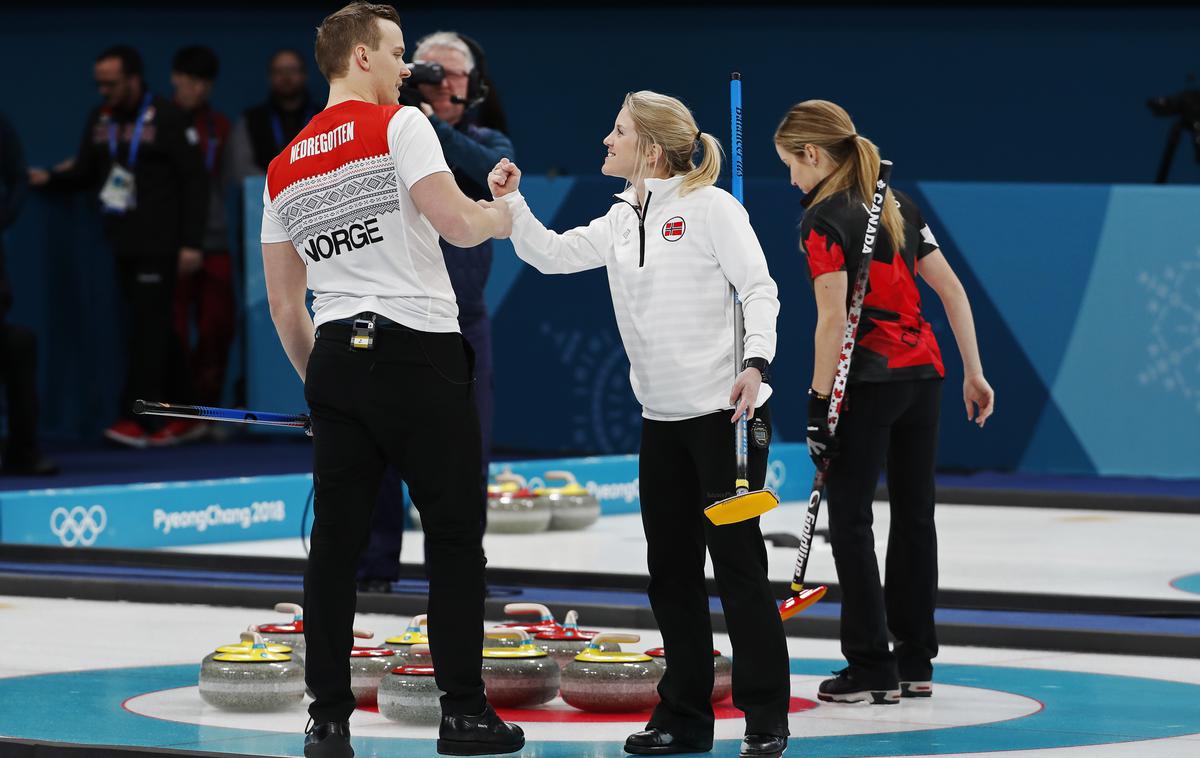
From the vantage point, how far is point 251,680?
5.02 metres

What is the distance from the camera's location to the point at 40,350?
12.8 m

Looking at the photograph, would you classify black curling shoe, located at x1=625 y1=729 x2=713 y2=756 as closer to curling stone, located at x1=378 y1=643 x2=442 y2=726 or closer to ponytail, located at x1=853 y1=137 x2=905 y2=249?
curling stone, located at x1=378 y1=643 x2=442 y2=726

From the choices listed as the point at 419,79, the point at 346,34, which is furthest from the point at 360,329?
the point at 419,79

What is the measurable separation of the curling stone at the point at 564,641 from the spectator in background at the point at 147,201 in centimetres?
658

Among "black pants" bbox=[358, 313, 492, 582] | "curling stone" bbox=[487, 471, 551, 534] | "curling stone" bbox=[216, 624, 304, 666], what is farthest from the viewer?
"curling stone" bbox=[487, 471, 551, 534]

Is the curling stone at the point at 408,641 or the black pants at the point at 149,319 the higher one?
the black pants at the point at 149,319

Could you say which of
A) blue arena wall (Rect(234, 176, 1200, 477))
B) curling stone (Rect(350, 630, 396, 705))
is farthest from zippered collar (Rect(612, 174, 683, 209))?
blue arena wall (Rect(234, 176, 1200, 477))

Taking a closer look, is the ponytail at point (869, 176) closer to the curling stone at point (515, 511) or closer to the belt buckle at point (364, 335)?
the belt buckle at point (364, 335)

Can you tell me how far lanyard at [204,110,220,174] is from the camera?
12.1 meters

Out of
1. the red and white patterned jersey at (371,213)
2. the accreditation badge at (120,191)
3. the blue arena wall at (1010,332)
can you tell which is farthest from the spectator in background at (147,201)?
the red and white patterned jersey at (371,213)

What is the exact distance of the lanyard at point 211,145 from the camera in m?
12.1

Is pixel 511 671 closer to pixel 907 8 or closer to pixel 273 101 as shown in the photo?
pixel 273 101

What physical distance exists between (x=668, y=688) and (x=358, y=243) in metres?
1.19

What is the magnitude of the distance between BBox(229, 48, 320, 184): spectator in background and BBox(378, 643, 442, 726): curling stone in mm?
7608
